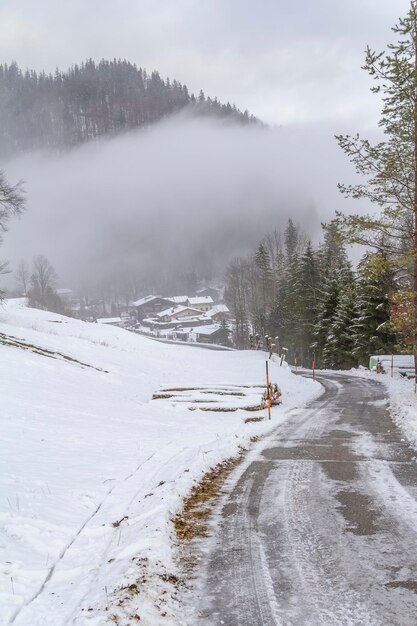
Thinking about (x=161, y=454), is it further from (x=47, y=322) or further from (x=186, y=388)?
(x=47, y=322)

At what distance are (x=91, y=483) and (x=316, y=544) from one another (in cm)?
374

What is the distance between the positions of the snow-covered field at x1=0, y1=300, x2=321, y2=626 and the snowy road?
1.87ft

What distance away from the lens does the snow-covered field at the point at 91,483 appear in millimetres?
3676

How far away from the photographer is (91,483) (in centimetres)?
700

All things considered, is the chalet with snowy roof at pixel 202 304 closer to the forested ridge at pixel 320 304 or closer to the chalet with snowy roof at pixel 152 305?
the chalet with snowy roof at pixel 152 305

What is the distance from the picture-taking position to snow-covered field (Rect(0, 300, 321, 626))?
12.1 feet

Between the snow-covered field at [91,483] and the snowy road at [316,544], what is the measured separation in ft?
1.87

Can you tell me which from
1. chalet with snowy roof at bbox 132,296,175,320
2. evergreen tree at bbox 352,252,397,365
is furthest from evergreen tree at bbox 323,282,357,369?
chalet with snowy roof at bbox 132,296,175,320

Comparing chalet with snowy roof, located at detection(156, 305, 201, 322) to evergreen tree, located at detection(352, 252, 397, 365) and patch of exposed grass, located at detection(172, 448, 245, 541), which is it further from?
patch of exposed grass, located at detection(172, 448, 245, 541)

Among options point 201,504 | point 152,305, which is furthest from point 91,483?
point 152,305

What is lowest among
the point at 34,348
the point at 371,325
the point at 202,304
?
the point at 34,348

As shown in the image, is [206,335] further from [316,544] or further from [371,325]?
[316,544]

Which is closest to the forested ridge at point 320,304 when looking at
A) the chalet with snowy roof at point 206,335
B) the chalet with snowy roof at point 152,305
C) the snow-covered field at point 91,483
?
the snow-covered field at point 91,483

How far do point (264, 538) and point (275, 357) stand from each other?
108 ft
